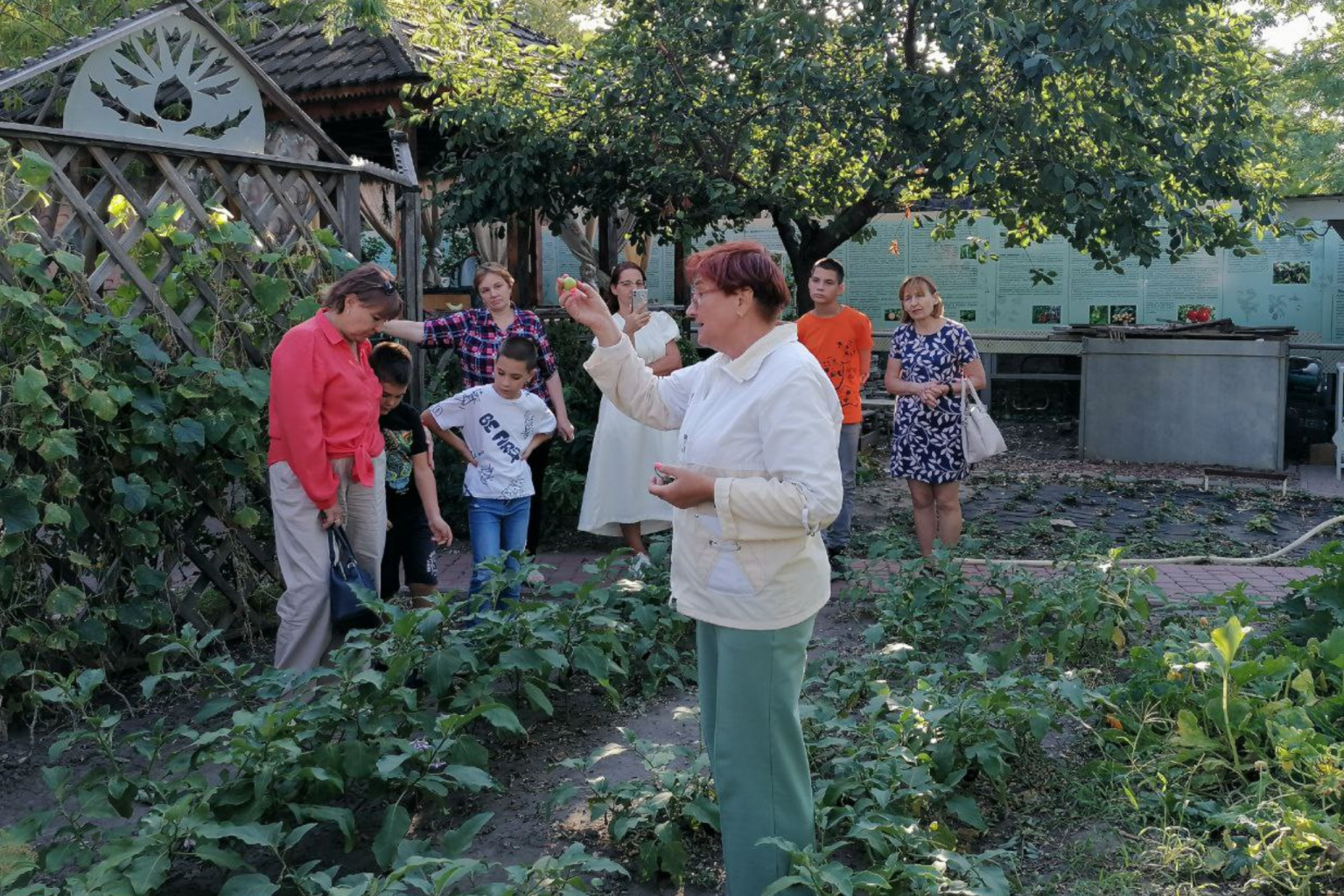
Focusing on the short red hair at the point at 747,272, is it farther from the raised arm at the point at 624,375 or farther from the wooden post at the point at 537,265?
the wooden post at the point at 537,265

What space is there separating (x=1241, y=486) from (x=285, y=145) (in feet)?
26.2

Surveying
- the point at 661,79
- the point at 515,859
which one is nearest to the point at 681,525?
the point at 515,859

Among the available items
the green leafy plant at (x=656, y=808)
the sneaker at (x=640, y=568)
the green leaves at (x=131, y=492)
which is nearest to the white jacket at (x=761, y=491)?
the green leafy plant at (x=656, y=808)

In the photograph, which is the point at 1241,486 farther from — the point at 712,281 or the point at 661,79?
the point at 712,281

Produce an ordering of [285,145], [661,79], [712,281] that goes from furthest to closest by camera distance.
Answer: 1. [285,145]
2. [661,79]
3. [712,281]

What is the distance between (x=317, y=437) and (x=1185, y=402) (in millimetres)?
9334

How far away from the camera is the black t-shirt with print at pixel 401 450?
18.2 feet

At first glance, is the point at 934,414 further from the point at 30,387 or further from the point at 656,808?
the point at 30,387

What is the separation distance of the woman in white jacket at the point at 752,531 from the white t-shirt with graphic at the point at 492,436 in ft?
9.12

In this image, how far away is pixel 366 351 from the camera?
207 inches

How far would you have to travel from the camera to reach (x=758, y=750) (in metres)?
3.00

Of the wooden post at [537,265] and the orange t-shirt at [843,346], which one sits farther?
the wooden post at [537,265]

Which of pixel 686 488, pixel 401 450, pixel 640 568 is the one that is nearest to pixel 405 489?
pixel 401 450

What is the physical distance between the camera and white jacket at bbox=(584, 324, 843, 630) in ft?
9.51
